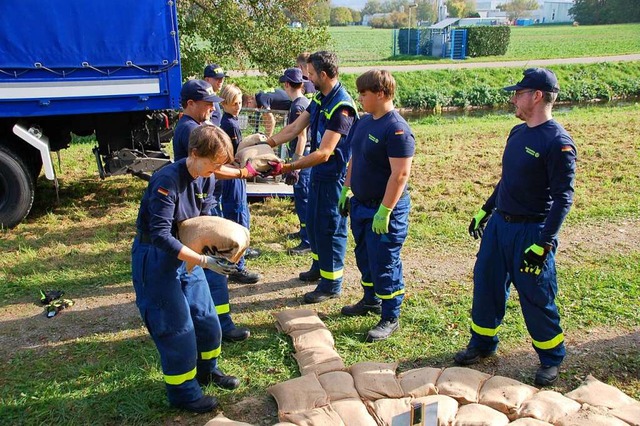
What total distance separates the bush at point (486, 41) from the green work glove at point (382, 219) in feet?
98.1

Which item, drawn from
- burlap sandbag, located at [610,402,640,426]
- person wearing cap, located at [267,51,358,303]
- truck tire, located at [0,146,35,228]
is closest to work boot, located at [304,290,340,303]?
person wearing cap, located at [267,51,358,303]

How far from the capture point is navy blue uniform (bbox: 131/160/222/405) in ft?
10.5

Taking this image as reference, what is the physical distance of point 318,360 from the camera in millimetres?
4117

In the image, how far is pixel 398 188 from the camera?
419cm

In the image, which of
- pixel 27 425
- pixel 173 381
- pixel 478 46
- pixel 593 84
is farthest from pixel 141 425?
pixel 478 46

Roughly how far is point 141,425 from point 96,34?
512 centimetres

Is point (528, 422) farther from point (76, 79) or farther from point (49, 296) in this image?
point (76, 79)

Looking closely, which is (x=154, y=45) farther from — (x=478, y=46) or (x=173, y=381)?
(x=478, y=46)

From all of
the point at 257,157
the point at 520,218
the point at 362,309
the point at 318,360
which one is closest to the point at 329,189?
the point at 257,157

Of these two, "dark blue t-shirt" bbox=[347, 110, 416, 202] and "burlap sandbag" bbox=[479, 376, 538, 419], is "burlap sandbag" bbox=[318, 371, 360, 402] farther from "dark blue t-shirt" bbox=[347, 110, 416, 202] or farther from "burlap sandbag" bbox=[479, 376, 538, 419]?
"dark blue t-shirt" bbox=[347, 110, 416, 202]

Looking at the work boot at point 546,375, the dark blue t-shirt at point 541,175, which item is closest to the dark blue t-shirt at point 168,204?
the dark blue t-shirt at point 541,175

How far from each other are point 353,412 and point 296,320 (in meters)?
1.39

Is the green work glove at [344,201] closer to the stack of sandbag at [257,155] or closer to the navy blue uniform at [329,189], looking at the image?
the navy blue uniform at [329,189]

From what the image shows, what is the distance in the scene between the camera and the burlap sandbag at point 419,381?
11.8 ft
